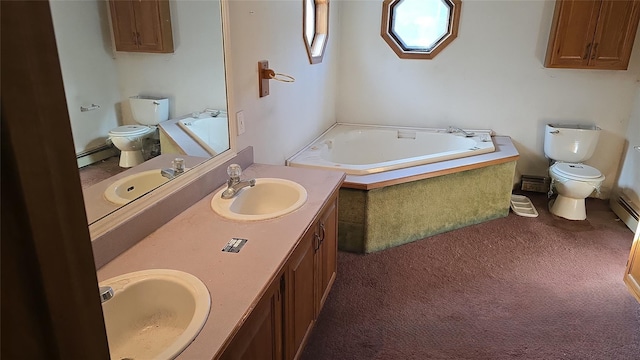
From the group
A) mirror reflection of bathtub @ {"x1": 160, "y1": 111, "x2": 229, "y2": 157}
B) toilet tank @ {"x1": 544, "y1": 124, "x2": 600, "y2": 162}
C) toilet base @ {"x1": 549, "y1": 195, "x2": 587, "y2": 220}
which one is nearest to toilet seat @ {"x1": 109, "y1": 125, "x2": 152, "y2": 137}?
mirror reflection of bathtub @ {"x1": 160, "y1": 111, "x2": 229, "y2": 157}

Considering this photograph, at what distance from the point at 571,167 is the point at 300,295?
2.86m

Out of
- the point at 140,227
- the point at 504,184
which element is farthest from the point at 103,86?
the point at 504,184

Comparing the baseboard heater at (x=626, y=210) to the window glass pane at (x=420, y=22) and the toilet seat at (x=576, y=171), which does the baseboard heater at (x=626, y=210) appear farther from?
the window glass pane at (x=420, y=22)

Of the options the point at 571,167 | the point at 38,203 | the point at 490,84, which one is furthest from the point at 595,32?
the point at 38,203

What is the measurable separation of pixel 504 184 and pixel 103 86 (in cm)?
301

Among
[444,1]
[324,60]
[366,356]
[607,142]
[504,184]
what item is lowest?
[366,356]

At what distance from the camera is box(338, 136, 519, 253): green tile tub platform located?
2.87m

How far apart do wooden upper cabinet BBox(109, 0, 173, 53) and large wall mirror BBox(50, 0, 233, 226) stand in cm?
3

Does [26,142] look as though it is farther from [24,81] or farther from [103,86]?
[103,86]

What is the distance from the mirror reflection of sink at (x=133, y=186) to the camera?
143 cm

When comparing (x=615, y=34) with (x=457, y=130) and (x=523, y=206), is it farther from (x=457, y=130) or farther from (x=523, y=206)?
(x=523, y=206)

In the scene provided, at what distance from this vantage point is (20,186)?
36 cm

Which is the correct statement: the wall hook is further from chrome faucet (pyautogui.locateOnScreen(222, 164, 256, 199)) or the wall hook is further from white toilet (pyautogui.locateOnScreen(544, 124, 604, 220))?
white toilet (pyautogui.locateOnScreen(544, 124, 604, 220))

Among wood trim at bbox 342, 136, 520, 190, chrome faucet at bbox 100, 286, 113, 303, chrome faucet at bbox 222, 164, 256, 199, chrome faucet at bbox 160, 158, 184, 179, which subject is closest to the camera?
chrome faucet at bbox 100, 286, 113, 303
